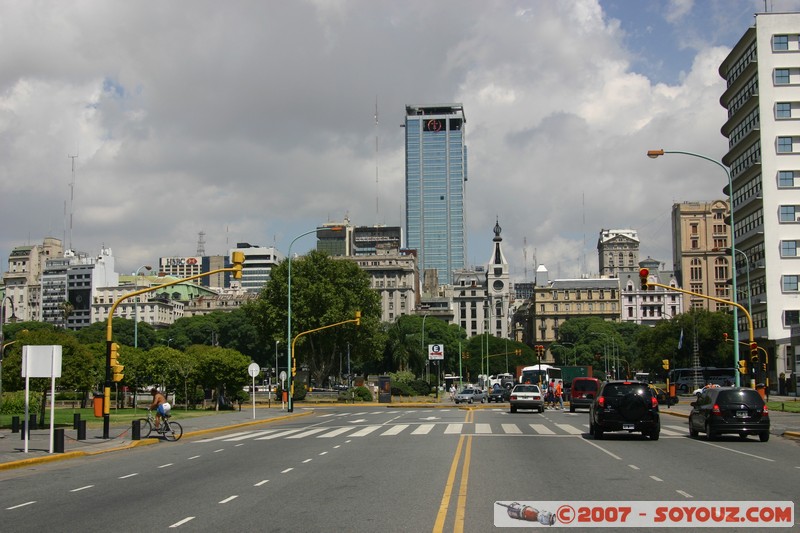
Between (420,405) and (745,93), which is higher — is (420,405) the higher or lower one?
the lower one

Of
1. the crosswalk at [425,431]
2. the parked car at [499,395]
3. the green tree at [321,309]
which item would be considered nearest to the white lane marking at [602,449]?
the crosswalk at [425,431]

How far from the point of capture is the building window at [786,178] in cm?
6850

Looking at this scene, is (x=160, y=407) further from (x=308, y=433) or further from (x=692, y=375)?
(x=692, y=375)

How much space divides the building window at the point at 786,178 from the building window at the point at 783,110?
4597mm

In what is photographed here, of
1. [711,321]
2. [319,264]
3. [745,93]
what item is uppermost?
[745,93]

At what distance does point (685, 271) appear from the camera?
17438 cm

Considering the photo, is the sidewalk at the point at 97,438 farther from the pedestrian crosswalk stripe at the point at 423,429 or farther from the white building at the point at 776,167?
the white building at the point at 776,167

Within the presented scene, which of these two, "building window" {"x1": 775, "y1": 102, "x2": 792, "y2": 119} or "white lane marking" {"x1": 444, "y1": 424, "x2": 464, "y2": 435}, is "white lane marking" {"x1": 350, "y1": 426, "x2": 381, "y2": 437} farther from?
"building window" {"x1": 775, "y1": 102, "x2": 792, "y2": 119}

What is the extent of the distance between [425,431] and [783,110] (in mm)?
53079

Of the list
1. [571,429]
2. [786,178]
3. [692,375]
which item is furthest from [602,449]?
[692,375]

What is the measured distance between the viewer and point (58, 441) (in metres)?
22.3

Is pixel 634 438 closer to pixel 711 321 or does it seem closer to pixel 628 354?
pixel 711 321

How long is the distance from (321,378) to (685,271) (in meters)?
114

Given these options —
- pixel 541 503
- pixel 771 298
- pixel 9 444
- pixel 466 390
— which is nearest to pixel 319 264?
pixel 466 390
